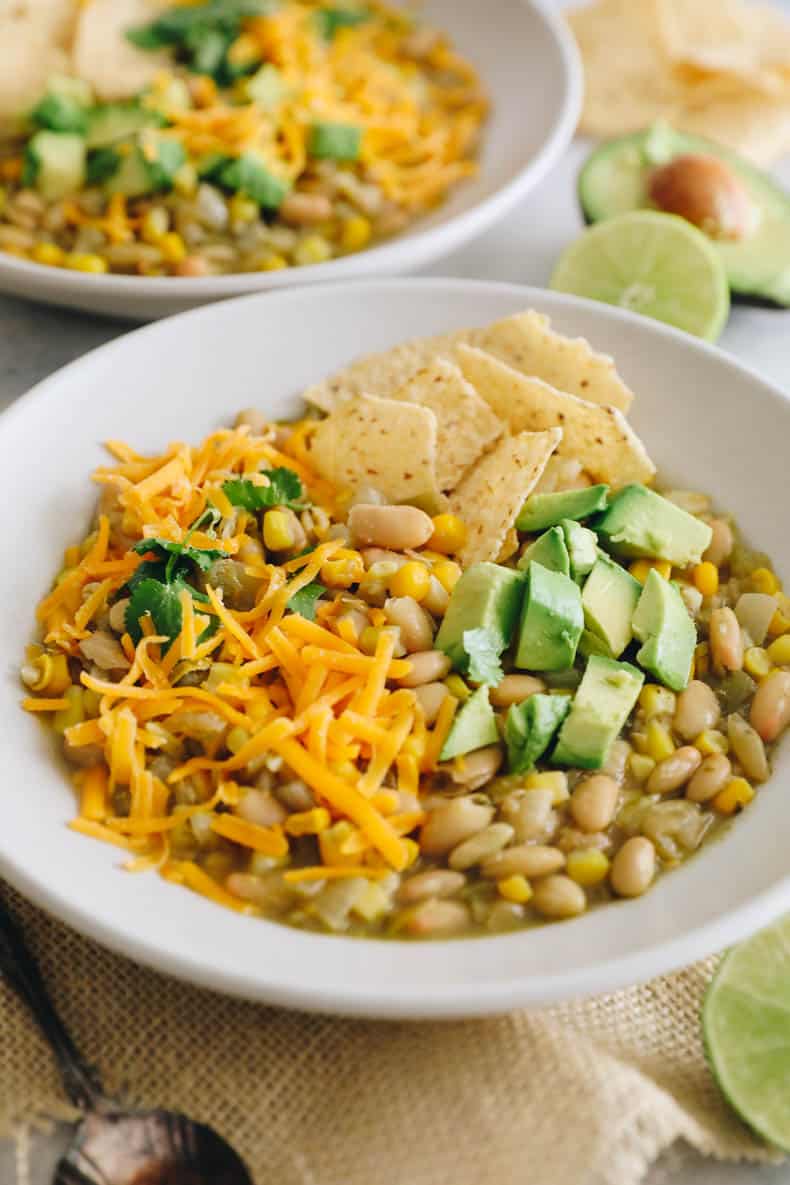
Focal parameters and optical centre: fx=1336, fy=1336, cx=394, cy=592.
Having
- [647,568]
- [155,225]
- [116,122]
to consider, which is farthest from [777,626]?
[116,122]

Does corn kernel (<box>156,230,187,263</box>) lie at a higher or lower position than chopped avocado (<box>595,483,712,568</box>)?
lower

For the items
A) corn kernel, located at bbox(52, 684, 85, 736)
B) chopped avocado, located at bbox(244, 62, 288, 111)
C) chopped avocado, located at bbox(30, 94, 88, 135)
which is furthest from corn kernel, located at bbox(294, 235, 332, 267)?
corn kernel, located at bbox(52, 684, 85, 736)

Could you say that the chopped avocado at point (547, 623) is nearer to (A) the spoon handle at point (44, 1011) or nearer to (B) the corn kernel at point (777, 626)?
(B) the corn kernel at point (777, 626)

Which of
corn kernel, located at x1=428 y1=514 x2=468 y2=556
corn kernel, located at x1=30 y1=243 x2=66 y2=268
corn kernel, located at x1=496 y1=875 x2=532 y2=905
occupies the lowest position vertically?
corn kernel, located at x1=30 y1=243 x2=66 y2=268

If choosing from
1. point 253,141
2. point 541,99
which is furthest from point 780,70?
point 253,141

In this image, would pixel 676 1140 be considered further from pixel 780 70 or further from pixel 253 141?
pixel 780 70

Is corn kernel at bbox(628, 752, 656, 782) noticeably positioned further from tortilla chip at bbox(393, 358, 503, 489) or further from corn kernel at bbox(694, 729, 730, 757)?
tortilla chip at bbox(393, 358, 503, 489)
